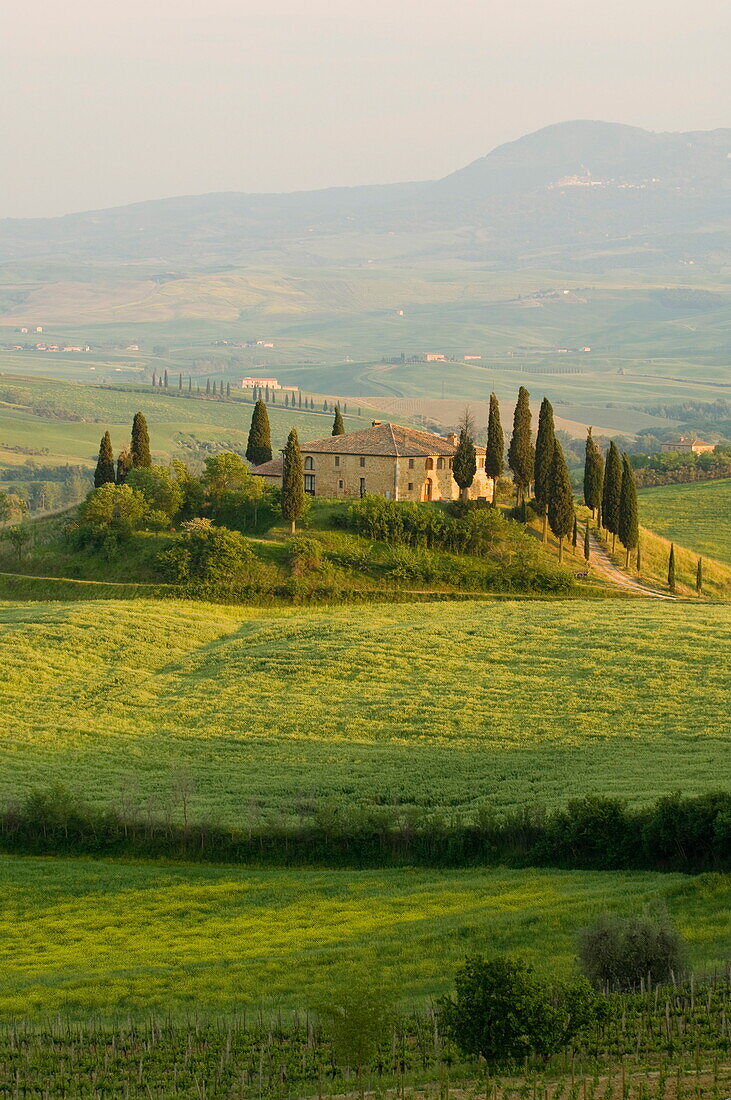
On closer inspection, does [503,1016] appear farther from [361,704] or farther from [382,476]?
[382,476]

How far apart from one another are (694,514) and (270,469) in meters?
Answer: 33.5

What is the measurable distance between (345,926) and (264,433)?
54.4m

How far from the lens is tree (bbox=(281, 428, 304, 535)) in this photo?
69.0 m

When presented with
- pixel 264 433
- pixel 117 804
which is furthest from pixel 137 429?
pixel 117 804

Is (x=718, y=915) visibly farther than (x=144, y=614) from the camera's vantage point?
No

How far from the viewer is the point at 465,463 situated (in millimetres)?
74062

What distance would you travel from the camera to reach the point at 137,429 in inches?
3036

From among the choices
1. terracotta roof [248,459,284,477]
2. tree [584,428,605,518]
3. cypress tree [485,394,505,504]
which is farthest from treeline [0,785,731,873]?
tree [584,428,605,518]

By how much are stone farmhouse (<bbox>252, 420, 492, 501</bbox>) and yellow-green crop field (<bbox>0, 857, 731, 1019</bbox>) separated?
4239 cm

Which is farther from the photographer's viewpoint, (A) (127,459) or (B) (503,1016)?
(A) (127,459)

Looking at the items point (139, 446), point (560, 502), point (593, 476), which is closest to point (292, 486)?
point (139, 446)

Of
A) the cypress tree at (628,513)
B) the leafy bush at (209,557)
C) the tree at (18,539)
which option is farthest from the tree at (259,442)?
the cypress tree at (628,513)

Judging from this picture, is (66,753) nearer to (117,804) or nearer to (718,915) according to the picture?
(117,804)

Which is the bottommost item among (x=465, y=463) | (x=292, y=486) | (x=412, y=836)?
(x=412, y=836)
